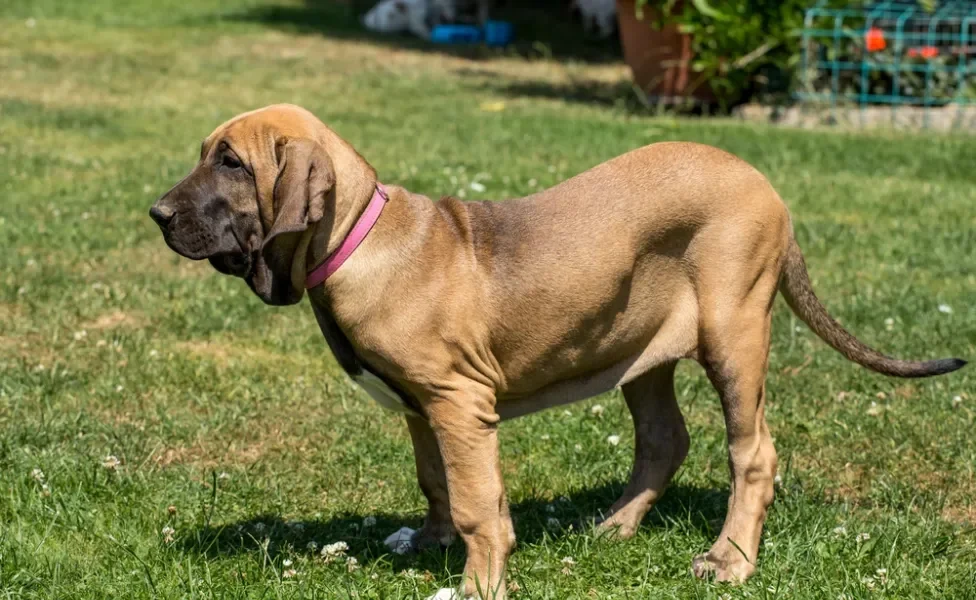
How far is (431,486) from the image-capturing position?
4328 millimetres

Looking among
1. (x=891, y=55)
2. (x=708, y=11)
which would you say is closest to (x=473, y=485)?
(x=708, y=11)

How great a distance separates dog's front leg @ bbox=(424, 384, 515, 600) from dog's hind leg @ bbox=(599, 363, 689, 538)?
0.74 m

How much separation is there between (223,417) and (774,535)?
2403 mm

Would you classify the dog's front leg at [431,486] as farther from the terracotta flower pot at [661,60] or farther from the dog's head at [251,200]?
the terracotta flower pot at [661,60]

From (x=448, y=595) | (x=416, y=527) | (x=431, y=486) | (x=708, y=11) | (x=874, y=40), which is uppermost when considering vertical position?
(x=708, y=11)

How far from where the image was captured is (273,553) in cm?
426

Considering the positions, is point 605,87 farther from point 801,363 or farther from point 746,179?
point 746,179

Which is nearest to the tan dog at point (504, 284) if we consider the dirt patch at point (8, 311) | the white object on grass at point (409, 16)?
the dirt patch at point (8, 311)

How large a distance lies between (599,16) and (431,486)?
17.9 meters

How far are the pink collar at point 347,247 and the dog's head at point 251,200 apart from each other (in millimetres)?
40

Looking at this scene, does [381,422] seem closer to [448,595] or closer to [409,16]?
[448,595]

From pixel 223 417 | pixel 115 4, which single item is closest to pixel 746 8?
pixel 223 417

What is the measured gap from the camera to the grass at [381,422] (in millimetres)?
4125

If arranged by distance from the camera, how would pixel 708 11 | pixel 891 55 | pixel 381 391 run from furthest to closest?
pixel 891 55, pixel 708 11, pixel 381 391
